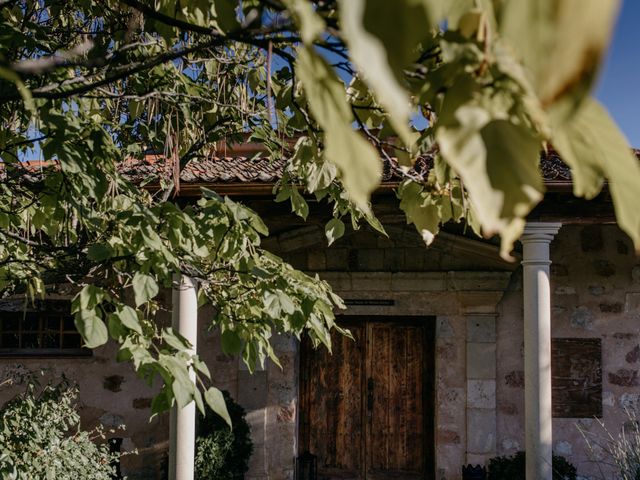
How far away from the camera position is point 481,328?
19.7 feet

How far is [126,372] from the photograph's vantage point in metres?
6.23

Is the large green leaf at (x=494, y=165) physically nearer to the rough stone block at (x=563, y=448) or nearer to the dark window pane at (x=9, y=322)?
the rough stone block at (x=563, y=448)

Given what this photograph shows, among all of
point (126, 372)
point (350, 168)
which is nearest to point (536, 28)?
point (350, 168)

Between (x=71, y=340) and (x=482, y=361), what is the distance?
412cm

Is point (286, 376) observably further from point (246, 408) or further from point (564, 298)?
point (564, 298)

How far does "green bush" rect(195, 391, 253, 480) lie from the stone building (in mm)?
353

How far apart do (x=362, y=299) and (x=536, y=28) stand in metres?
5.82

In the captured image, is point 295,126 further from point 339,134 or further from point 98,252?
point 339,134

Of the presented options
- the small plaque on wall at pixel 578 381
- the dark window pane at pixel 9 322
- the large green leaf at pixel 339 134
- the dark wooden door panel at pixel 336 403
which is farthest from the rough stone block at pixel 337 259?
the large green leaf at pixel 339 134

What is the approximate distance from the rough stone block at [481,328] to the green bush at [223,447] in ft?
7.54

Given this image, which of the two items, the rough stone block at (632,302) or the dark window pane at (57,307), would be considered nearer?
the rough stone block at (632,302)

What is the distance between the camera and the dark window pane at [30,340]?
20.8 ft

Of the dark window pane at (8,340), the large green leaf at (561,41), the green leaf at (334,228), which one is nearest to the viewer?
the large green leaf at (561,41)

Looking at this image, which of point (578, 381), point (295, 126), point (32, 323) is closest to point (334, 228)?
point (295, 126)
